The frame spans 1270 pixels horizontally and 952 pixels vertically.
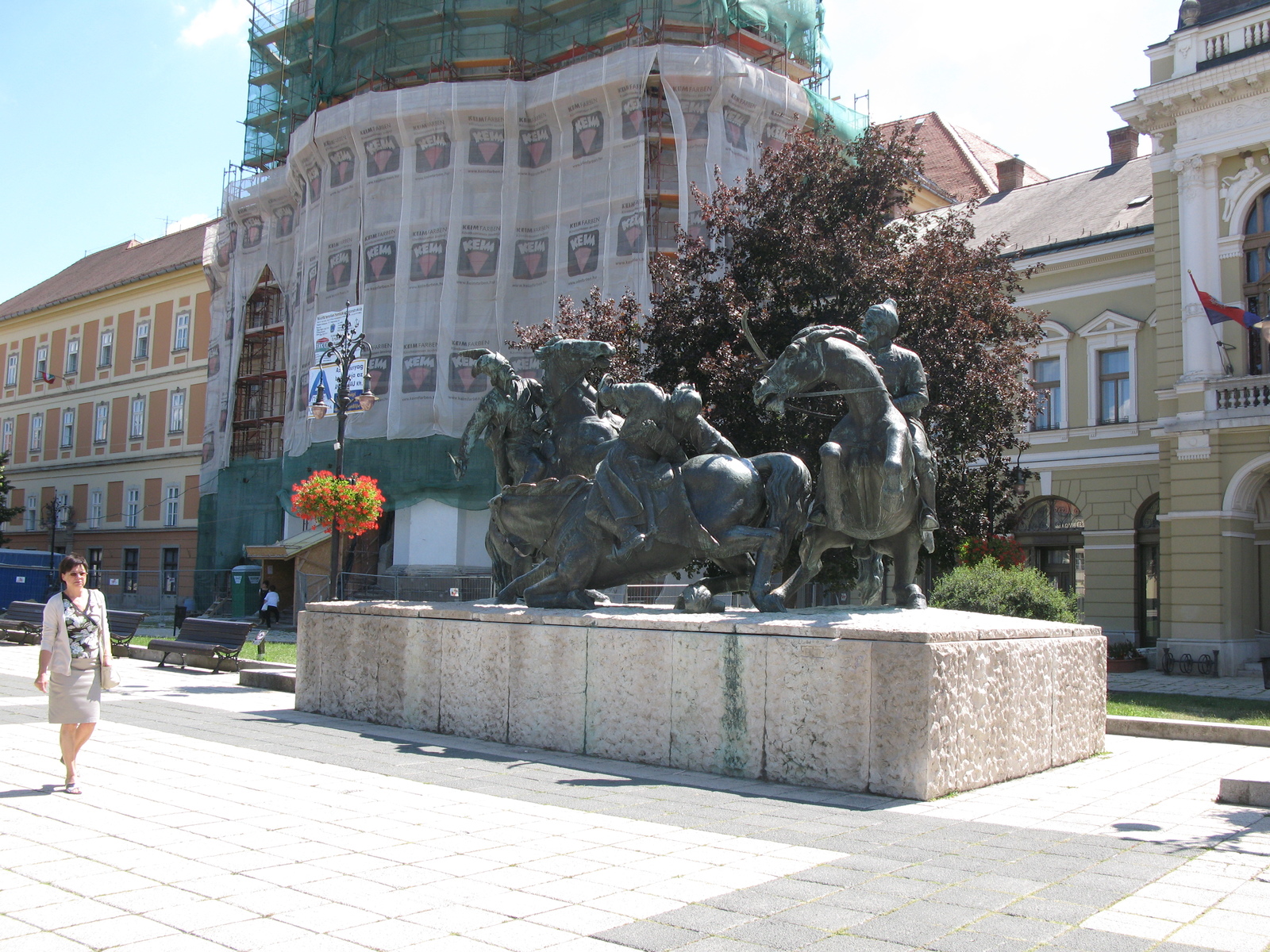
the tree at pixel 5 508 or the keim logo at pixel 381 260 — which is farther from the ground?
the keim logo at pixel 381 260

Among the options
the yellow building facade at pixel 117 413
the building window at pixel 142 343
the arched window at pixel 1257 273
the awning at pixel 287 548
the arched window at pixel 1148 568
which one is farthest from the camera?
the building window at pixel 142 343

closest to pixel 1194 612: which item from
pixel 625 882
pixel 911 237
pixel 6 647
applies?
pixel 911 237

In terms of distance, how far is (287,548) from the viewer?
105 feet

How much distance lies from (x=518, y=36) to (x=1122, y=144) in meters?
18.8

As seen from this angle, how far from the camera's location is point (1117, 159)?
33906mm

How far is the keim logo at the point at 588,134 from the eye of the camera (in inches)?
1133

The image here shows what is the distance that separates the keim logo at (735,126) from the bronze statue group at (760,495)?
A: 2100 cm

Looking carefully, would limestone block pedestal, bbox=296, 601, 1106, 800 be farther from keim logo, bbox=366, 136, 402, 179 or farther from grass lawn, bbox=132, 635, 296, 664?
keim logo, bbox=366, 136, 402, 179

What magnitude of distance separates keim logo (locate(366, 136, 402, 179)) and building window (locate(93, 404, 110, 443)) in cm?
2483

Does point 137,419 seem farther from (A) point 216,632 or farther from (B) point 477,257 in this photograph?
(A) point 216,632

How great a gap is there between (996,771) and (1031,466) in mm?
23853

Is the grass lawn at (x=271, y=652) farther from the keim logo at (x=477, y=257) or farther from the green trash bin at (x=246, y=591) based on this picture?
the keim logo at (x=477, y=257)

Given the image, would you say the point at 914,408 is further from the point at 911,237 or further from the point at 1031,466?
the point at 1031,466

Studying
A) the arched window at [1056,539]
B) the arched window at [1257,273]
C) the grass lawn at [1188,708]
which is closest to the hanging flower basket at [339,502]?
the grass lawn at [1188,708]
